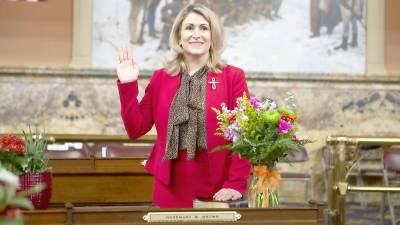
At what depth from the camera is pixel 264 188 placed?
111 inches

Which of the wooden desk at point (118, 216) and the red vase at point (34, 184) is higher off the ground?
the red vase at point (34, 184)

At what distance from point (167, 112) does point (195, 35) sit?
364mm

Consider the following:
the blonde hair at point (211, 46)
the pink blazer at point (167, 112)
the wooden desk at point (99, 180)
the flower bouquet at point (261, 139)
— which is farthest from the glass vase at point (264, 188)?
the wooden desk at point (99, 180)

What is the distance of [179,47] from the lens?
314cm

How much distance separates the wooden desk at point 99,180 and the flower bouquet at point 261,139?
7.97 ft

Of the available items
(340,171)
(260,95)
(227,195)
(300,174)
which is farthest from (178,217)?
(260,95)

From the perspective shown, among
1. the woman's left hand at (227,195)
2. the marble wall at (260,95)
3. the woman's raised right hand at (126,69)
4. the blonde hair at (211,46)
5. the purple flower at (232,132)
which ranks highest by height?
the marble wall at (260,95)

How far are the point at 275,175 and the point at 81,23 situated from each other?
709 cm

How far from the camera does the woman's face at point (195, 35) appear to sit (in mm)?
3059

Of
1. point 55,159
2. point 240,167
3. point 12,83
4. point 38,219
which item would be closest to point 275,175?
point 240,167

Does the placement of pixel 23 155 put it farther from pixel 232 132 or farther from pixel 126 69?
pixel 232 132

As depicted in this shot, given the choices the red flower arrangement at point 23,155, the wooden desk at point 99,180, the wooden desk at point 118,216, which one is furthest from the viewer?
the wooden desk at point 99,180

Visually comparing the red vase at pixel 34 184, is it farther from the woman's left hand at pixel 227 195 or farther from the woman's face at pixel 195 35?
the woman's face at pixel 195 35

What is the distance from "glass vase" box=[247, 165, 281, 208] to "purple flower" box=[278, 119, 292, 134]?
162 millimetres
